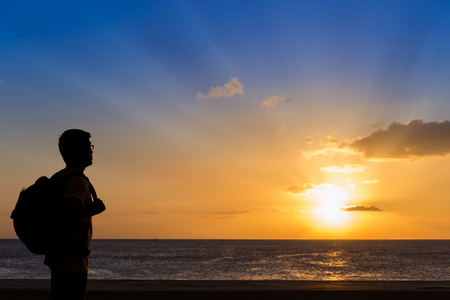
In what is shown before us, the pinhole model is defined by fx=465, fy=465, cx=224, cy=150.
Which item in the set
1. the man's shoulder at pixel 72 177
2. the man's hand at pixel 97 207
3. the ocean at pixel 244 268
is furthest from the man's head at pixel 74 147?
the ocean at pixel 244 268

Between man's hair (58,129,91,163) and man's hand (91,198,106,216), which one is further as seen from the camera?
man's hair (58,129,91,163)

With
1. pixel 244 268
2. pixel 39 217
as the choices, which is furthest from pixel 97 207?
pixel 244 268

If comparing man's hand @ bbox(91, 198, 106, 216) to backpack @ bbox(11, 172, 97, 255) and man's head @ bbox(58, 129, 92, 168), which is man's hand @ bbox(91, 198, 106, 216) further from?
man's head @ bbox(58, 129, 92, 168)

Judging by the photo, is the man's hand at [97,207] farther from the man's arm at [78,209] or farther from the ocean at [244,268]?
the ocean at [244,268]

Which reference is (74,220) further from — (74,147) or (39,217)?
(74,147)

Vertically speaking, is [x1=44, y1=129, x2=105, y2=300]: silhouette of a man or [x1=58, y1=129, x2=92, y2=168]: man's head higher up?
[x1=58, y1=129, x2=92, y2=168]: man's head

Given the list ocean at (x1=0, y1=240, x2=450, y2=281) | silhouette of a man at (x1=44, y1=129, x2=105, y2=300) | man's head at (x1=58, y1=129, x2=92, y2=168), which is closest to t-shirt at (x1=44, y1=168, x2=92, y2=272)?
silhouette of a man at (x1=44, y1=129, x2=105, y2=300)

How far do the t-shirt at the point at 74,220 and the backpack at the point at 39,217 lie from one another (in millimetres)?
62

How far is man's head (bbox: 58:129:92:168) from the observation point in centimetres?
373

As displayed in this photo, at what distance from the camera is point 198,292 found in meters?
17.8

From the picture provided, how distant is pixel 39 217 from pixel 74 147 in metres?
0.66

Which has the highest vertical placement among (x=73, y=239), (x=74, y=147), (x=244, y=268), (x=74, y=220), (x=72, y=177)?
(x=74, y=147)

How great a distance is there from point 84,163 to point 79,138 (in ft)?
0.68

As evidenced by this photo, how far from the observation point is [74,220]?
3393 mm
